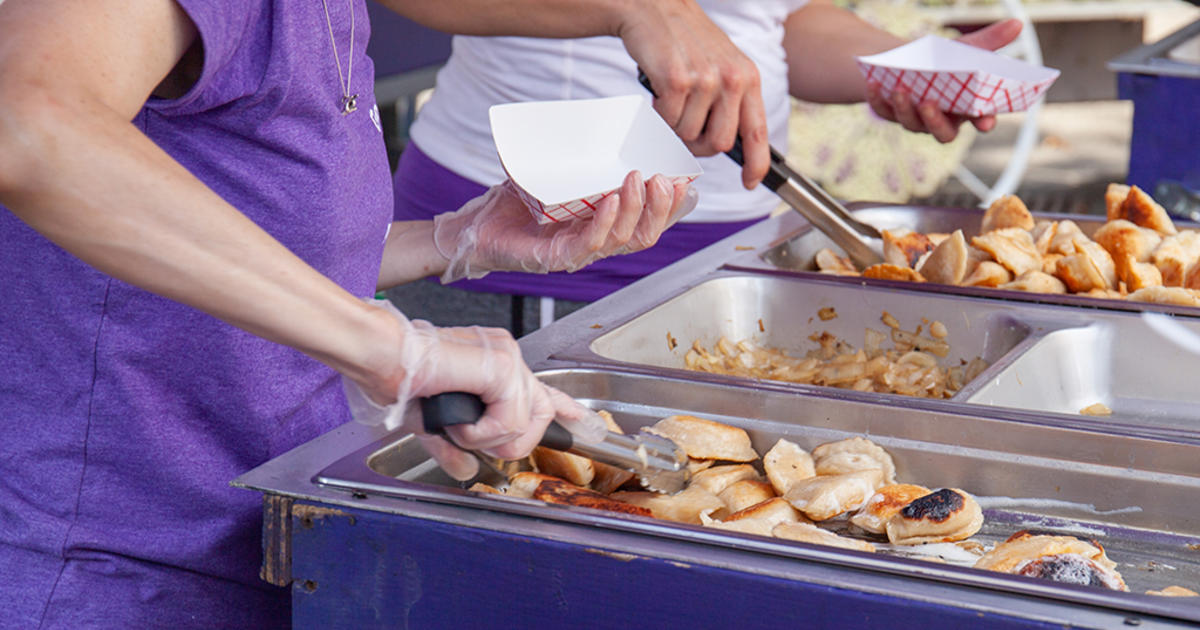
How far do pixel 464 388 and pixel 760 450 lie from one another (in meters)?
0.41

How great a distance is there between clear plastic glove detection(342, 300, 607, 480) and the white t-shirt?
4.17 feet

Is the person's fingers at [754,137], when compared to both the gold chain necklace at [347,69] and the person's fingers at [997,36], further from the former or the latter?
the person's fingers at [997,36]

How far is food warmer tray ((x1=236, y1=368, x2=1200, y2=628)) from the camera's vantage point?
31.5 inches

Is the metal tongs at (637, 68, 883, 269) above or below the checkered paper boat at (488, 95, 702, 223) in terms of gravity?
below

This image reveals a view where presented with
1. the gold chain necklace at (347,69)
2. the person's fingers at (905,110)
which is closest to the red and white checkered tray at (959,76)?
the person's fingers at (905,110)

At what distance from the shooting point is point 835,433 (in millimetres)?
1173

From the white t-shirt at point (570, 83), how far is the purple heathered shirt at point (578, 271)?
0.02 metres

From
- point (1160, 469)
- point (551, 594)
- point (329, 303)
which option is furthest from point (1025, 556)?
point (329, 303)

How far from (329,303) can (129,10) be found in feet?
0.81

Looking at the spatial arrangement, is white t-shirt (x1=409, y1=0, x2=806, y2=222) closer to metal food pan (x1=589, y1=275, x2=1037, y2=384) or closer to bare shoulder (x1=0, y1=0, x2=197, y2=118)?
metal food pan (x1=589, y1=275, x2=1037, y2=384)

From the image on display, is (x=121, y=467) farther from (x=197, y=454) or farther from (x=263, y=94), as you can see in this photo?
(x=263, y=94)

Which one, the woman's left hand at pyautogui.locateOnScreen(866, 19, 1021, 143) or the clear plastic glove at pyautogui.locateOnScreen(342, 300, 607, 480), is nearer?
the clear plastic glove at pyautogui.locateOnScreen(342, 300, 607, 480)

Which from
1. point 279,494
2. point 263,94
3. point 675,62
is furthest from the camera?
point 675,62

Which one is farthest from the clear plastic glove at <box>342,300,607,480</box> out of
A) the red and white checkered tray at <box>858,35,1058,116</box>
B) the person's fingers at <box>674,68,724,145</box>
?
the red and white checkered tray at <box>858,35,1058,116</box>
